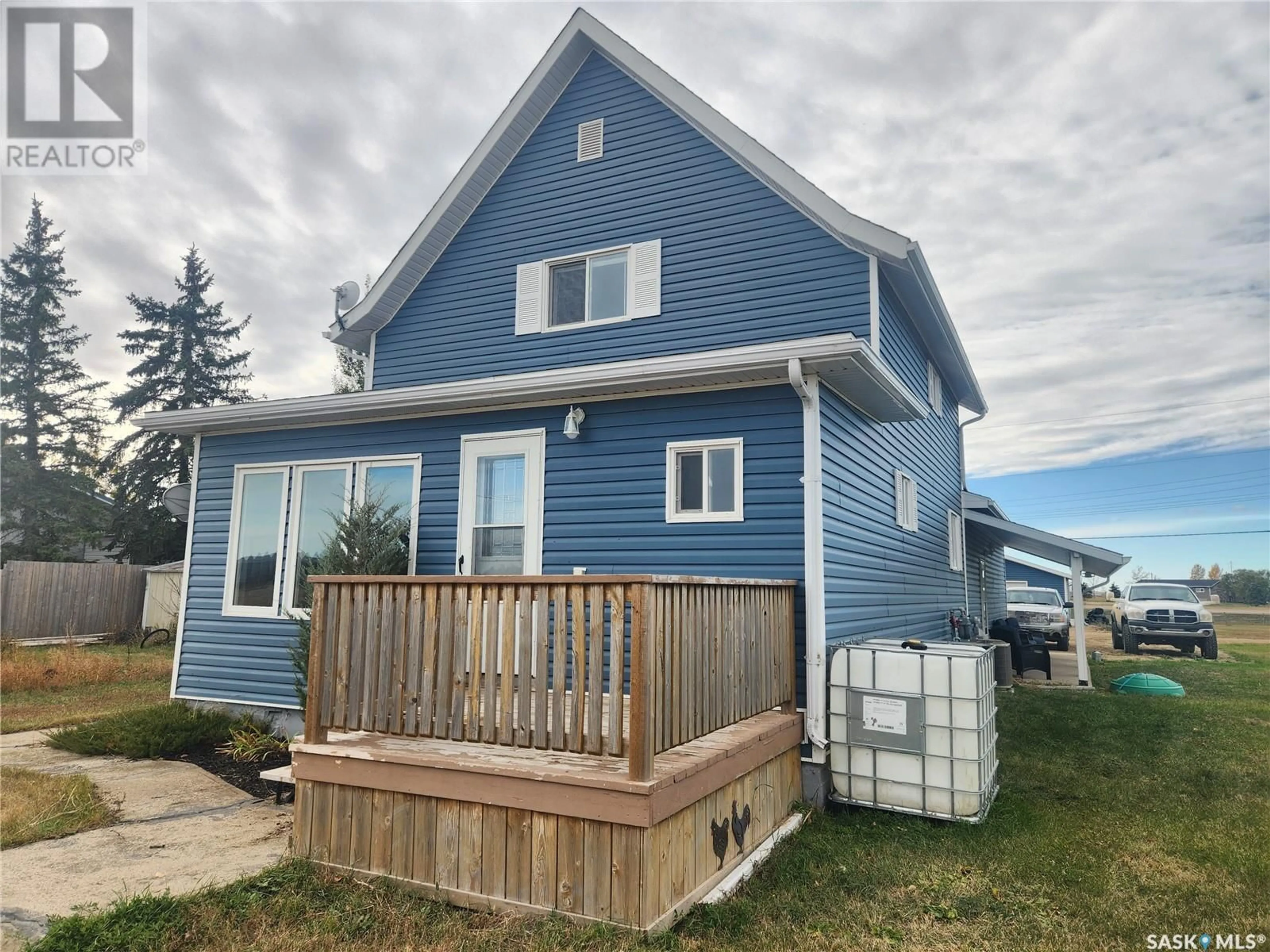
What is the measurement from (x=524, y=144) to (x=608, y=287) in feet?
7.53

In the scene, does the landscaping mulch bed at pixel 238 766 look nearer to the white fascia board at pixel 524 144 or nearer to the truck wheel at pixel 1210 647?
the white fascia board at pixel 524 144

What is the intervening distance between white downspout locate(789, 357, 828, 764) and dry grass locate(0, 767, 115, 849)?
491 centimetres

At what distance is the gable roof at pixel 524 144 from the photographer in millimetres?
7520

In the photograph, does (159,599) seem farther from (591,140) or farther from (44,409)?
(591,140)

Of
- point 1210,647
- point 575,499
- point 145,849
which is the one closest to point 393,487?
point 575,499

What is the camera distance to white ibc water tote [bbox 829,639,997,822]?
5.29 meters

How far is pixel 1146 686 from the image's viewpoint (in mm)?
11008

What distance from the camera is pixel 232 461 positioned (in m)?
8.55

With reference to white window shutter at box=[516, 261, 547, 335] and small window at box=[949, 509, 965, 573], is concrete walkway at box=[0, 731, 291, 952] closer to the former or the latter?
white window shutter at box=[516, 261, 547, 335]

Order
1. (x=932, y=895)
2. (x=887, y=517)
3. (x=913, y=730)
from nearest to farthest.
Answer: (x=932, y=895)
(x=913, y=730)
(x=887, y=517)

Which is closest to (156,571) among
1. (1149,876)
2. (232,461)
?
(232,461)

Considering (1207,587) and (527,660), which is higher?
(1207,587)

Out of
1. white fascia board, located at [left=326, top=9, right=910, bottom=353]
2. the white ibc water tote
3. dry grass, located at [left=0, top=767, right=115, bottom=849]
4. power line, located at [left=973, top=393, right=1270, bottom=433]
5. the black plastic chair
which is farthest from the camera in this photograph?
power line, located at [left=973, top=393, right=1270, bottom=433]

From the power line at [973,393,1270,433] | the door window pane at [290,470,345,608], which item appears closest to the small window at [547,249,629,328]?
the door window pane at [290,470,345,608]
